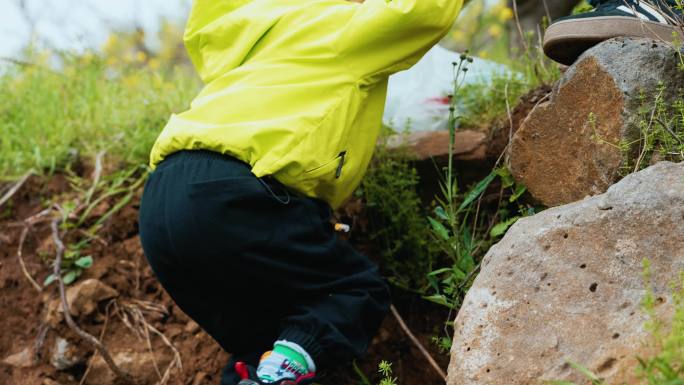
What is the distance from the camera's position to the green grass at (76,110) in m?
3.31

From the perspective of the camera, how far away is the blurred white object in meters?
3.05

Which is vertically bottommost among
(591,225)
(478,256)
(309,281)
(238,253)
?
(478,256)

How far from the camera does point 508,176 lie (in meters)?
2.30

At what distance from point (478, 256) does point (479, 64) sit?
102cm

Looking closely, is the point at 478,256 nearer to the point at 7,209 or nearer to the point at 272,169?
the point at 272,169

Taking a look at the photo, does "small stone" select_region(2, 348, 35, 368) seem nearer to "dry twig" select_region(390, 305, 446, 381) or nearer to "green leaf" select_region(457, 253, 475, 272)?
"dry twig" select_region(390, 305, 446, 381)

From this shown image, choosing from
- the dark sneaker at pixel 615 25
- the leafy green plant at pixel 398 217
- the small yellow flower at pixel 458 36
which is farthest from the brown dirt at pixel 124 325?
the small yellow flower at pixel 458 36

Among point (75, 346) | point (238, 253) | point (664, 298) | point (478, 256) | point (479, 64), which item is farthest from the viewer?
point (479, 64)

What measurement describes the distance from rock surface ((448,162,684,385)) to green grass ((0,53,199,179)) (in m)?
1.95

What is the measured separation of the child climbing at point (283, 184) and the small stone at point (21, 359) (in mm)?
800

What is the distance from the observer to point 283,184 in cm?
209

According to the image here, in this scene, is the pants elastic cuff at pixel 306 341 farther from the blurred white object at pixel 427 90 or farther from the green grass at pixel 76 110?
the green grass at pixel 76 110

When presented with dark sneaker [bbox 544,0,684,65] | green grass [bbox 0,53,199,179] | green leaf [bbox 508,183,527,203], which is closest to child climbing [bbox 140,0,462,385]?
dark sneaker [bbox 544,0,684,65]

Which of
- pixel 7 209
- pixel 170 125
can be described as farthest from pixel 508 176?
pixel 7 209
